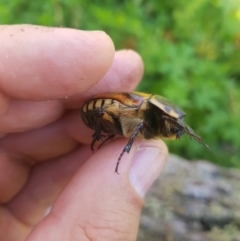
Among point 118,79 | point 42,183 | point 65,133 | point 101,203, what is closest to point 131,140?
point 101,203

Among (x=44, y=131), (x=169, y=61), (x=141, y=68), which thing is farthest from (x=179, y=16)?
(x=44, y=131)

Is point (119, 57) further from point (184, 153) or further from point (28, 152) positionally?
point (184, 153)

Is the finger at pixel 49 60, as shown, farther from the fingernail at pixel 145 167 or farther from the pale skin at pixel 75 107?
the fingernail at pixel 145 167

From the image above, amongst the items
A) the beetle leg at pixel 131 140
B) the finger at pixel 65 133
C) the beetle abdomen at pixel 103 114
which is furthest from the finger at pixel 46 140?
the beetle leg at pixel 131 140

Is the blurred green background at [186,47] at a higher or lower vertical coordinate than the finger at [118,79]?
lower

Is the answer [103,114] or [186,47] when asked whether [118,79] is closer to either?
[103,114]

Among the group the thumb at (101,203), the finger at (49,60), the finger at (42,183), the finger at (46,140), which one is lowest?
the finger at (42,183)
